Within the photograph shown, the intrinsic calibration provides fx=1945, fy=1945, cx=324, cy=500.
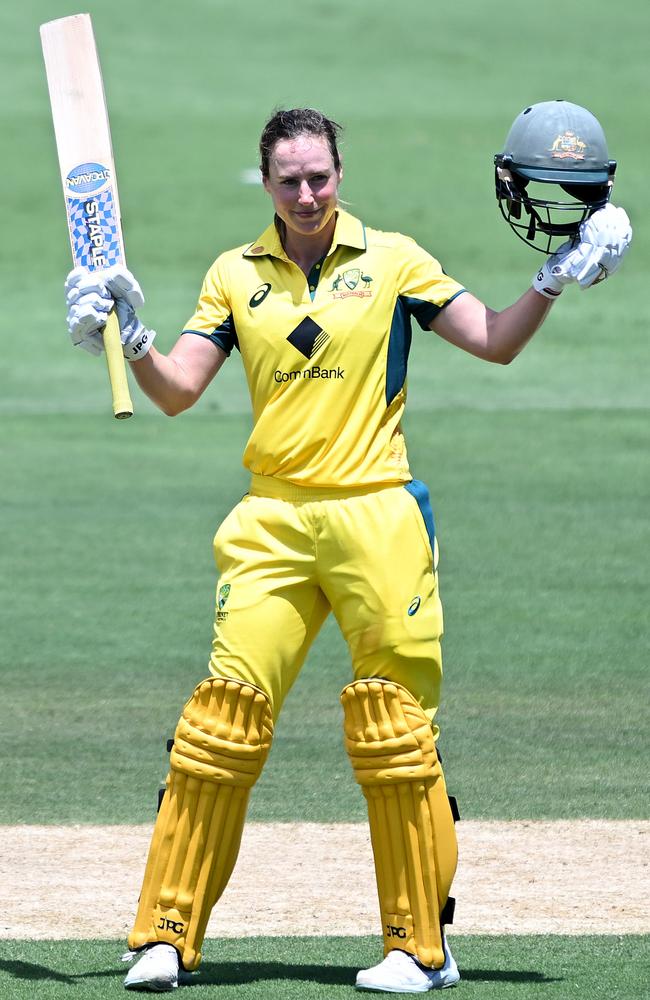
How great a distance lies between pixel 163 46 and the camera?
1232 inches

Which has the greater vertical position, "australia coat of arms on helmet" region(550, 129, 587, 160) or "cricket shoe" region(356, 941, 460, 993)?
"australia coat of arms on helmet" region(550, 129, 587, 160)

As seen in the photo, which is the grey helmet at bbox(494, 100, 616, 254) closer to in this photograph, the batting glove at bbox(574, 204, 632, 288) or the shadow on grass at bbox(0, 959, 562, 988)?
the batting glove at bbox(574, 204, 632, 288)

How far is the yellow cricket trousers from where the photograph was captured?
181 inches

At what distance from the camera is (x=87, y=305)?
454 cm

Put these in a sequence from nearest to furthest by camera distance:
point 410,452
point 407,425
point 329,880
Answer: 1. point 329,880
2. point 410,452
3. point 407,425

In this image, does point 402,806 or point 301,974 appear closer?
point 402,806

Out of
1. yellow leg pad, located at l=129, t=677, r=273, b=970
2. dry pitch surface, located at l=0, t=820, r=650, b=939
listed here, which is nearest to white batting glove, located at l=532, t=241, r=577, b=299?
yellow leg pad, located at l=129, t=677, r=273, b=970

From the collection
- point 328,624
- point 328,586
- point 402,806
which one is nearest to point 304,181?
point 328,586

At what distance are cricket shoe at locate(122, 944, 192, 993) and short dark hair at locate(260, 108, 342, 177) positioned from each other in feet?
6.20

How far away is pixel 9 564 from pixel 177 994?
21.0 feet

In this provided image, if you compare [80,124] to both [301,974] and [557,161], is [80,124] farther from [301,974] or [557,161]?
[301,974]

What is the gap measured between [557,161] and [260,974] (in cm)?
208

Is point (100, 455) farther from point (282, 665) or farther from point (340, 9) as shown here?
point (340, 9)

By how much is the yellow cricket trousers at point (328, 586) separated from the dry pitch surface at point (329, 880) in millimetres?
906
